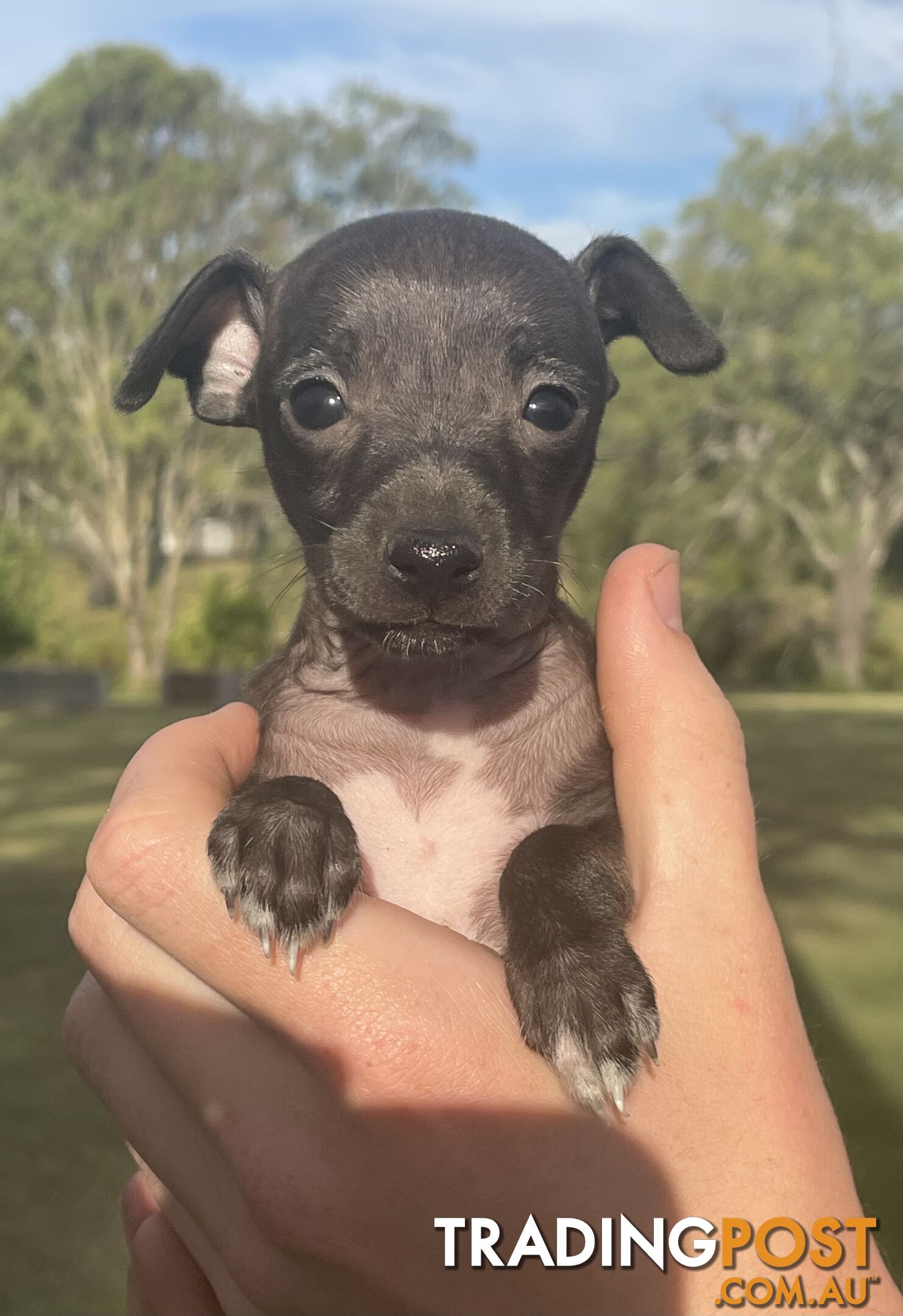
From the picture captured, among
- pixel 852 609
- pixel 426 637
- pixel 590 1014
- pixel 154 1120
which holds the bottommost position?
pixel 852 609

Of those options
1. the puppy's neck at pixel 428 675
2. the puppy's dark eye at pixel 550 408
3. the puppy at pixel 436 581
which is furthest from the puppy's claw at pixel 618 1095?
the puppy's dark eye at pixel 550 408

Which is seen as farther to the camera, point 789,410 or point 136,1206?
point 789,410

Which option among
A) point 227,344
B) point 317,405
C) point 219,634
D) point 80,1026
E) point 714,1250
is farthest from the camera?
point 219,634

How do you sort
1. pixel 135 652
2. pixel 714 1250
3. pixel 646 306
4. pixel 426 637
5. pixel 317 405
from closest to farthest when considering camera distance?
1. pixel 714 1250
2. pixel 426 637
3. pixel 317 405
4. pixel 646 306
5. pixel 135 652

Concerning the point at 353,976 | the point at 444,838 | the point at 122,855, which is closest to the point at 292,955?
the point at 353,976

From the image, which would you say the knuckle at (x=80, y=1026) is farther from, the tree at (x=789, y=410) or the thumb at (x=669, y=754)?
the tree at (x=789, y=410)

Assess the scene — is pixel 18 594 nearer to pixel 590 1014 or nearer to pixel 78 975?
pixel 78 975

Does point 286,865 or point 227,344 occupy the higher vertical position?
point 227,344

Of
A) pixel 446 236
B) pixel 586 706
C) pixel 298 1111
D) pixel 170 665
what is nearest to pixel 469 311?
pixel 446 236
